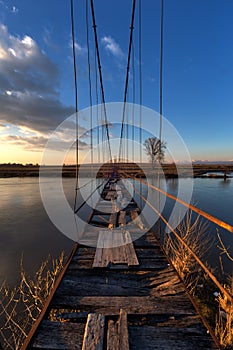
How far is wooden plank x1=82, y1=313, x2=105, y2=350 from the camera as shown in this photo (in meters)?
1.49

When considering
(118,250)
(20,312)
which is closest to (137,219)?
(118,250)

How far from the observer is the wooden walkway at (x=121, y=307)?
1578 millimetres

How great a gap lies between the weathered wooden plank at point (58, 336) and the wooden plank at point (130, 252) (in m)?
1.18

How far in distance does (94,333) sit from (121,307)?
1.41ft

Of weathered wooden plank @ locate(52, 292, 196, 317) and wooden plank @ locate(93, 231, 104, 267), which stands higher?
wooden plank @ locate(93, 231, 104, 267)

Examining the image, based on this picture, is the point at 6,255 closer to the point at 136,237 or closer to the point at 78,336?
the point at 136,237

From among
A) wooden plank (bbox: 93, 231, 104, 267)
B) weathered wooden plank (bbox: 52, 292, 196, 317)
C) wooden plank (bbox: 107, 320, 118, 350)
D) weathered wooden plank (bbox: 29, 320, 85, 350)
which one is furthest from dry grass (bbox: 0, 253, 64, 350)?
wooden plank (bbox: 107, 320, 118, 350)

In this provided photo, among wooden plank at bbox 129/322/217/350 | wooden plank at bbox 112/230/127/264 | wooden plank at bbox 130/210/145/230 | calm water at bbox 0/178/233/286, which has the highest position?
wooden plank at bbox 130/210/145/230

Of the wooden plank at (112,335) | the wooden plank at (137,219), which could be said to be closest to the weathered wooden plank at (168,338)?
the wooden plank at (112,335)

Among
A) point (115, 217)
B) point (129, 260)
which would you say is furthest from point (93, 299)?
point (115, 217)

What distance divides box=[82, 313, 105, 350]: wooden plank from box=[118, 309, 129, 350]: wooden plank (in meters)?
0.15

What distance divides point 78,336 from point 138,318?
577 millimetres

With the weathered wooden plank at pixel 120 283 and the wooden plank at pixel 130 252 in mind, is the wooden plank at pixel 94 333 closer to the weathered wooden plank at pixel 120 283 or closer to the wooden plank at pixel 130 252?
the weathered wooden plank at pixel 120 283

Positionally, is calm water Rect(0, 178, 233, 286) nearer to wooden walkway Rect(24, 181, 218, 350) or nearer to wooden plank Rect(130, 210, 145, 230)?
wooden plank Rect(130, 210, 145, 230)
